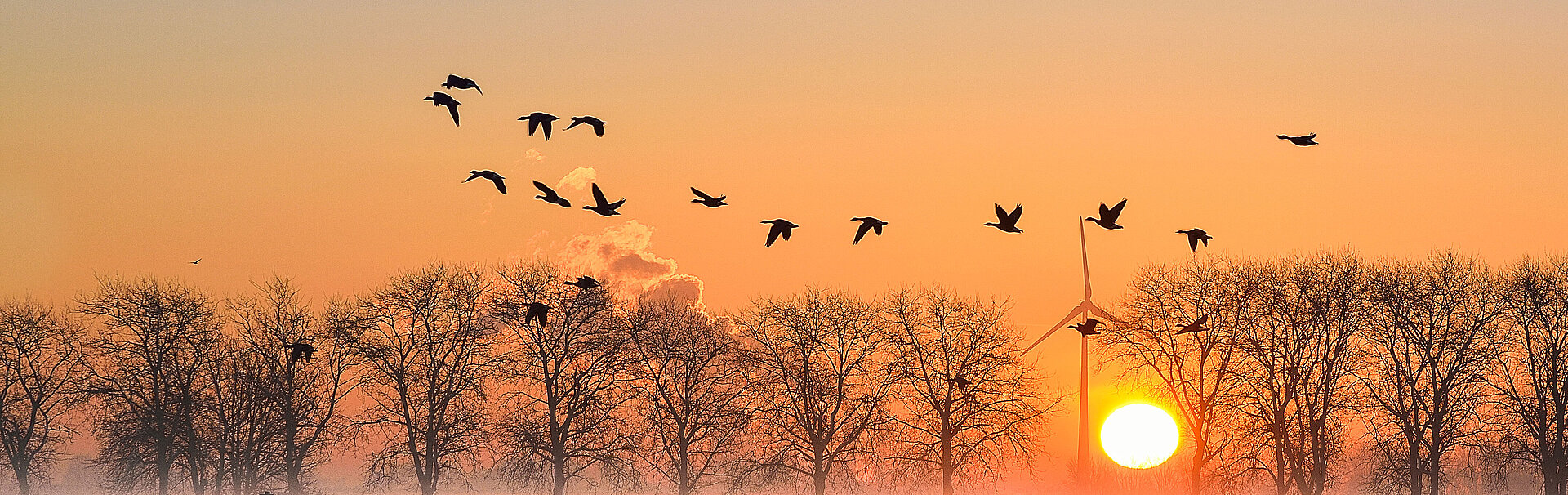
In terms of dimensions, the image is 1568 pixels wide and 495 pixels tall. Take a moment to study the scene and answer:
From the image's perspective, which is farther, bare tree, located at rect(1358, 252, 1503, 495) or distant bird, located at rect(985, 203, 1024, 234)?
bare tree, located at rect(1358, 252, 1503, 495)

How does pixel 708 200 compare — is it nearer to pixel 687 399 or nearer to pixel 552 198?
pixel 552 198

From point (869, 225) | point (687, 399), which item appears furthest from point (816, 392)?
point (869, 225)

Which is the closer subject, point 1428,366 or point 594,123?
point 594,123

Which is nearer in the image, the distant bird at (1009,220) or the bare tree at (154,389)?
the distant bird at (1009,220)

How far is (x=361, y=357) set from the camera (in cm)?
6397

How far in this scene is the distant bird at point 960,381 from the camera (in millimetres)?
59969

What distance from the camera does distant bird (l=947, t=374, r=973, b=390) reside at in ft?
197

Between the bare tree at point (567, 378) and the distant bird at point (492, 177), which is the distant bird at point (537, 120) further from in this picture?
the bare tree at point (567, 378)

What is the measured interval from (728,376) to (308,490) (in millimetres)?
16542

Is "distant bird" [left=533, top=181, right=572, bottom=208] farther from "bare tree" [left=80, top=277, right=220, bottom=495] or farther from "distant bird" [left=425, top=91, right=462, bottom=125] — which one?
"bare tree" [left=80, top=277, right=220, bottom=495]

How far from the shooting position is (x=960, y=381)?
2381 inches

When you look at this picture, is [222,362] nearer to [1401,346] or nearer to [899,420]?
[899,420]

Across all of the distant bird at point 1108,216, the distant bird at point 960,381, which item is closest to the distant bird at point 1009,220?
the distant bird at point 1108,216

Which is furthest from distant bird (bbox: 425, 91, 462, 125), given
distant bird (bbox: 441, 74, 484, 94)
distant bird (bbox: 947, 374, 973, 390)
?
distant bird (bbox: 947, 374, 973, 390)
